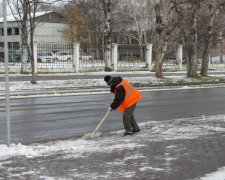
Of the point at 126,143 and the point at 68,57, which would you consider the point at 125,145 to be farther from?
the point at 68,57

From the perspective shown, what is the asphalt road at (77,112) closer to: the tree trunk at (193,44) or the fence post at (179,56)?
the tree trunk at (193,44)

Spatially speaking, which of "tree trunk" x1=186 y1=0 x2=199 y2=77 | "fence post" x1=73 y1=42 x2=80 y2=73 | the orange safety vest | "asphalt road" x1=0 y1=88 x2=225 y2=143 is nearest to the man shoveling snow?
the orange safety vest

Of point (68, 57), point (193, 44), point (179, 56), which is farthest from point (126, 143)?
point (179, 56)

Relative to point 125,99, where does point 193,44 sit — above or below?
above

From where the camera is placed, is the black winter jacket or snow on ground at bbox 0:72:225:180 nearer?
snow on ground at bbox 0:72:225:180

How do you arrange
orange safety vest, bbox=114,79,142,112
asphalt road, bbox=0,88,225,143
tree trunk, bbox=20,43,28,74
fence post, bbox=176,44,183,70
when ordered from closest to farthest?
1. orange safety vest, bbox=114,79,142,112
2. asphalt road, bbox=0,88,225,143
3. tree trunk, bbox=20,43,28,74
4. fence post, bbox=176,44,183,70

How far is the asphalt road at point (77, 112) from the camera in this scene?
10.1m

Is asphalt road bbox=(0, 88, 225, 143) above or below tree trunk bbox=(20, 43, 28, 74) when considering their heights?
below

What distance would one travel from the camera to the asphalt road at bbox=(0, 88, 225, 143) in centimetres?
1014

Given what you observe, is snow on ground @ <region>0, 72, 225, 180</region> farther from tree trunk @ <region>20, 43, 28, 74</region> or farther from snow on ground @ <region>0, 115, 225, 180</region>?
tree trunk @ <region>20, 43, 28, 74</region>

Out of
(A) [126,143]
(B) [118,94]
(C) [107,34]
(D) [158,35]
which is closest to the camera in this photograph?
(A) [126,143]

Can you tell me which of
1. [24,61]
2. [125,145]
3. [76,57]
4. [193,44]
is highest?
[193,44]

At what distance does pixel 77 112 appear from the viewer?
1334 centimetres

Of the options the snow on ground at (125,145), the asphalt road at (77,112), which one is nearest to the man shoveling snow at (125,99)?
the snow on ground at (125,145)
